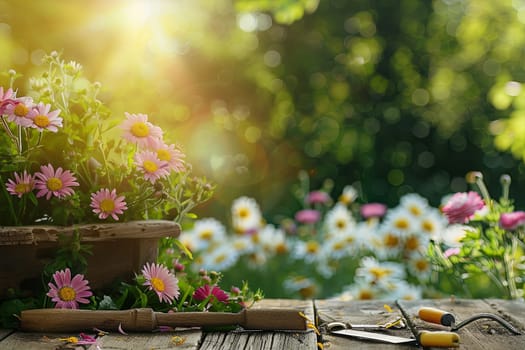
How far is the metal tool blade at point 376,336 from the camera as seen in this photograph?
171 centimetres

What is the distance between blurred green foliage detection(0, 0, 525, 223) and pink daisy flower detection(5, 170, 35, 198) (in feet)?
10.6

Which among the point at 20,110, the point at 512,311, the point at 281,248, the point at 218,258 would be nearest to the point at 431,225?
the point at 281,248

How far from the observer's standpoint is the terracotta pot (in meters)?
1.83

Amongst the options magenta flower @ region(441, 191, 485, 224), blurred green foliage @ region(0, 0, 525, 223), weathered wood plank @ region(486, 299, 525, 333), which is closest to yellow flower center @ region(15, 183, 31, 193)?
weathered wood plank @ region(486, 299, 525, 333)

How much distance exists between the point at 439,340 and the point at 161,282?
687mm

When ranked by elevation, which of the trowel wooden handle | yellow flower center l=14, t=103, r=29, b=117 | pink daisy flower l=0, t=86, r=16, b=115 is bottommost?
the trowel wooden handle

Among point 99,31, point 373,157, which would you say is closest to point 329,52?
point 373,157

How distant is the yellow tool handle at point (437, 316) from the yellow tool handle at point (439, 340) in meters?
0.21

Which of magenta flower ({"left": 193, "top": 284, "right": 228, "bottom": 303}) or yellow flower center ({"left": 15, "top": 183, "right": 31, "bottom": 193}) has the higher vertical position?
yellow flower center ({"left": 15, "top": 183, "right": 31, "bottom": 193})

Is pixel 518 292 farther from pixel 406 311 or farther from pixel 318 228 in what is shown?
pixel 318 228

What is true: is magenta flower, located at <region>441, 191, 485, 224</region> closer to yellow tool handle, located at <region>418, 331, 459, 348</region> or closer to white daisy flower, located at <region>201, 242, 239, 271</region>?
yellow tool handle, located at <region>418, 331, 459, 348</region>

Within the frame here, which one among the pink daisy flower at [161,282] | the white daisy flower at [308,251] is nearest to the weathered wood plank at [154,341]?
the pink daisy flower at [161,282]

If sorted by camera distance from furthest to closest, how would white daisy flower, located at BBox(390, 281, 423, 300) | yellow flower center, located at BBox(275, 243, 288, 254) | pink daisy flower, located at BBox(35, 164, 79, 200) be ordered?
1. yellow flower center, located at BBox(275, 243, 288, 254)
2. white daisy flower, located at BBox(390, 281, 423, 300)
3. pink daisy flower, located at BBox(35, 164, 79, 200)

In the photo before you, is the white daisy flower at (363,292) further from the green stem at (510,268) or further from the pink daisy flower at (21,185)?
the pink daisy flower at (21,185)
